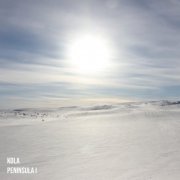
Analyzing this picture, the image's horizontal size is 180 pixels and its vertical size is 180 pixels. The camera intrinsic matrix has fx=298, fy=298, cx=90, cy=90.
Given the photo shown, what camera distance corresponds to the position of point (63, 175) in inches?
315

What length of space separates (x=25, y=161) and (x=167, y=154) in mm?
4711

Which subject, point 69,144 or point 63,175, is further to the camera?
point 69,144

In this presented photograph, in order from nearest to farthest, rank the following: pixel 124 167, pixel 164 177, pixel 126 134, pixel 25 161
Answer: pixel 164 177, pixel 124 167, pixel 25 161, pixel 126 134

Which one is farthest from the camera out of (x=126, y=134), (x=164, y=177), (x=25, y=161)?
(x=126, y=134)

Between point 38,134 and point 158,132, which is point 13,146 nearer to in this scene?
point 38,134

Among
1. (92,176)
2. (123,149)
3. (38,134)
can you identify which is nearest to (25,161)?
(92,176)

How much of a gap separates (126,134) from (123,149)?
338cm

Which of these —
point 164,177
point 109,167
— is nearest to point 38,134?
point 109,167

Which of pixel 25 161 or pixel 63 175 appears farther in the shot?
pixel 25 161

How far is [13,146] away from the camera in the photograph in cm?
1201

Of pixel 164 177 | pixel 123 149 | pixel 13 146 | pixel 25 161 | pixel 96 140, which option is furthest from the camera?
pixel 96 140

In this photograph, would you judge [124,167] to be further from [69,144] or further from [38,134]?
[38,134]

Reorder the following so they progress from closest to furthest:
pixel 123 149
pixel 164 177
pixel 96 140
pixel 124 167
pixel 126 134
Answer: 1. pixel 164 177
2. pixel 124 167
3. pixel 123 149
4. pixel 96 140
5. pixel 126 134

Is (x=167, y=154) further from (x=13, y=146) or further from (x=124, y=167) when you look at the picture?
(x=13, y=146)
